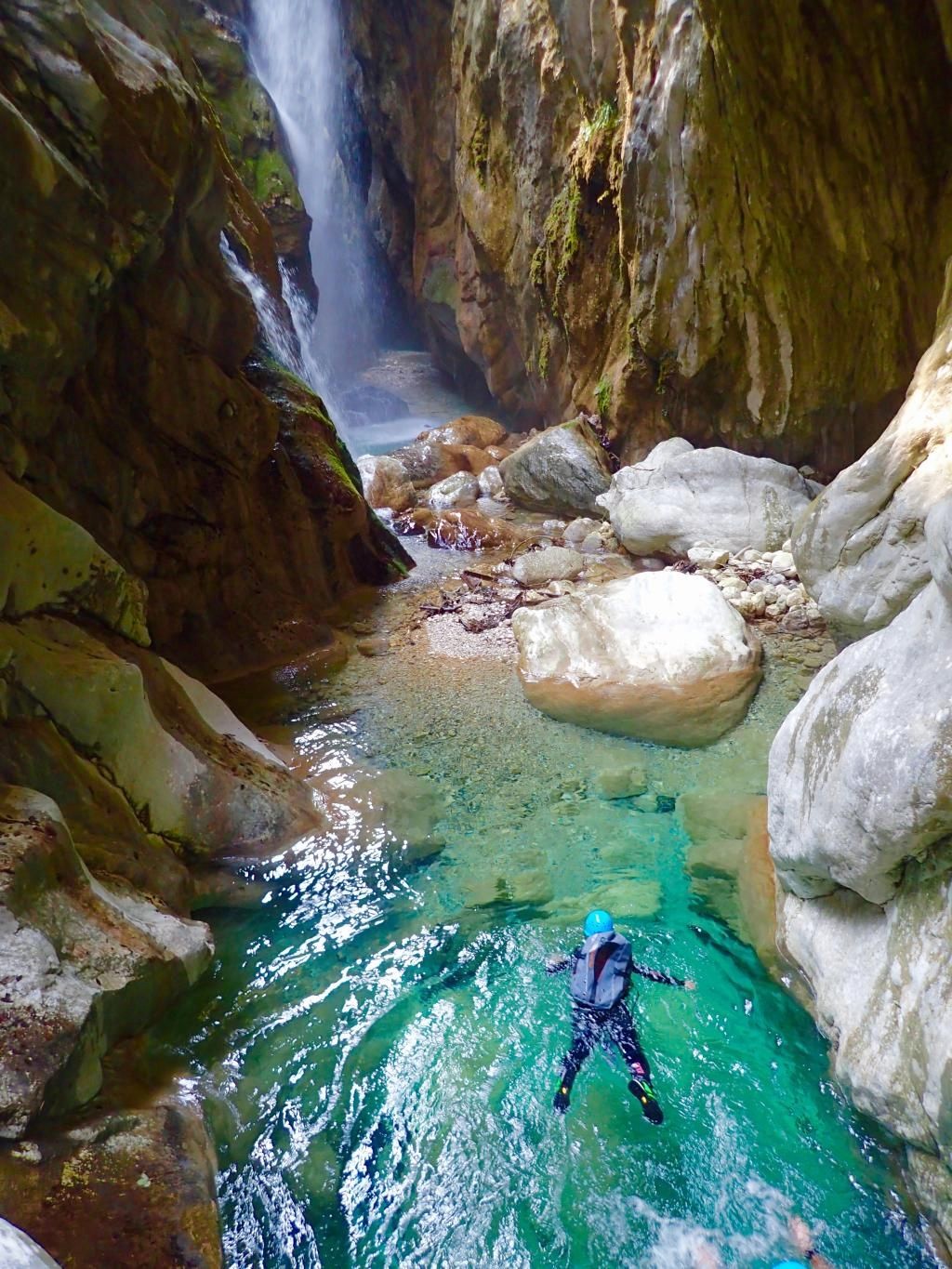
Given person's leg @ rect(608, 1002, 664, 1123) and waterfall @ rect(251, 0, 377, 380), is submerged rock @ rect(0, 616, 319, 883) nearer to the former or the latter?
person's leg @ rect(608, 1002, 664, 1123)

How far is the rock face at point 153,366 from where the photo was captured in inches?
139

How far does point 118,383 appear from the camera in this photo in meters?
5.23

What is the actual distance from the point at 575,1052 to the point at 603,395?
30.4ft

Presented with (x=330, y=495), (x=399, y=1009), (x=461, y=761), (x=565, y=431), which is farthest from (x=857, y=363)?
(x=399, y=1009)

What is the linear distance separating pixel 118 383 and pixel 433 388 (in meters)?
17.2

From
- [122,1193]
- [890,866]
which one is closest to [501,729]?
[890,866]

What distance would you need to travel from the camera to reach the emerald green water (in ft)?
7.52

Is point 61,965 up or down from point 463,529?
down

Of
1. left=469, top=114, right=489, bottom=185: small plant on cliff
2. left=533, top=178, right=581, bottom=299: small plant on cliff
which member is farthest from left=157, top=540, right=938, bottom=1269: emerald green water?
left=469, top=114, right=489, bottom=185: small plant on cliff

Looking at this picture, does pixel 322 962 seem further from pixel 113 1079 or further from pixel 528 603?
pixel 528 603

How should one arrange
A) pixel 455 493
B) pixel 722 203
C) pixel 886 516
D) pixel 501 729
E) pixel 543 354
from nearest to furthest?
pixel 886 516 < pixel 501 729 < pixel 722 203 < pixel 455 493 < pixel 543 354

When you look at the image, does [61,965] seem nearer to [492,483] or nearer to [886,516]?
[886,516]

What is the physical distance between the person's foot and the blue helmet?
55 cm

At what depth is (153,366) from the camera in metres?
5.44
